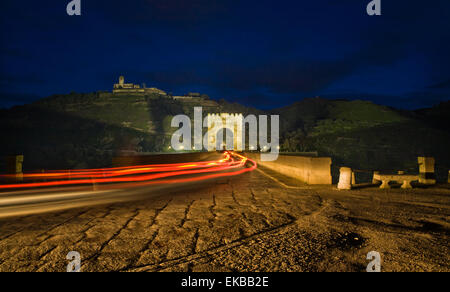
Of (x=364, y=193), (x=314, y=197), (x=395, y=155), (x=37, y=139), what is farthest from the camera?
(x=37, y=139)

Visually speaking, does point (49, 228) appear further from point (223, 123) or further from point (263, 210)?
point (223, 123)

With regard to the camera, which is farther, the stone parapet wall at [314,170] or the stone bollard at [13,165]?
the stone bollard at [13,165]

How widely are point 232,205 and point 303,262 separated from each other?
13.2 feet

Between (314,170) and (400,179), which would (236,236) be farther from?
(400,179)

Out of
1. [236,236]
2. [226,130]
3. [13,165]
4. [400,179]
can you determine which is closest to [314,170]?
[400,179]

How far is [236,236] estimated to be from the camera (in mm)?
4742

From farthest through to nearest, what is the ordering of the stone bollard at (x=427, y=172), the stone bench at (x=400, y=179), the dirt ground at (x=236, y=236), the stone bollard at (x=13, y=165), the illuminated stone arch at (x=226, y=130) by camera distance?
the illuminated stone arch at (x=226, y=130), the stone bollard at (x=13, y=165), the stone bollard at (x=427, y=172), the stone bench at (x=400, y=179), the dirt ground at (x=236, y=236)

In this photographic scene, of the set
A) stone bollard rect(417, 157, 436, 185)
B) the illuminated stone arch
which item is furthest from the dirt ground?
the illuminated stone arch

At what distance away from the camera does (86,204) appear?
26.1 feet

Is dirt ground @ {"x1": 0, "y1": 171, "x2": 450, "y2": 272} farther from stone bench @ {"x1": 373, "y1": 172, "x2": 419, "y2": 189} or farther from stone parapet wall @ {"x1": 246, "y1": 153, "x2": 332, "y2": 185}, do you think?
stone parapet wall @ {"x1": 246, "y1": 153, "x2": 332, "y2": 185}

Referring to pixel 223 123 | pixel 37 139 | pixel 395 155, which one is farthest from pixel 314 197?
pixel 37 139

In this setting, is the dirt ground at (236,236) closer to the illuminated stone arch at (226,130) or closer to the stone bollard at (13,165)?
the stone bollard at (13,165)

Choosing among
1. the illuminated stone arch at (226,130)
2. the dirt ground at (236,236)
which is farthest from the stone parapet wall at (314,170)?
the illuminated stone arch at (226,130)

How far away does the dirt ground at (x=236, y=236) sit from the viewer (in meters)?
3.62
